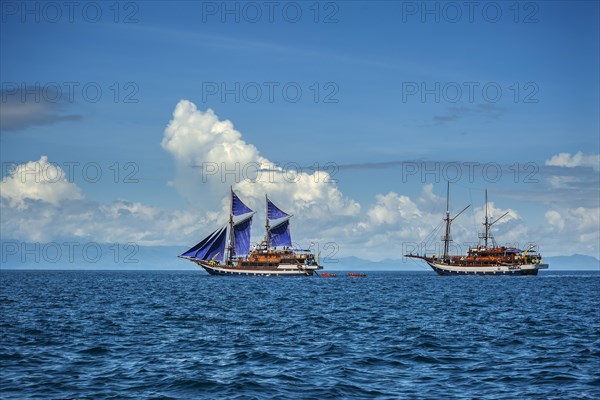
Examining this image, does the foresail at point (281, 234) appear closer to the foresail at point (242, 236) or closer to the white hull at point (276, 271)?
the foresail at point (242, 236)

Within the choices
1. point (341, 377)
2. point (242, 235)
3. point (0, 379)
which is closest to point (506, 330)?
point (341, 377)

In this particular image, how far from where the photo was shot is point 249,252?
195 m

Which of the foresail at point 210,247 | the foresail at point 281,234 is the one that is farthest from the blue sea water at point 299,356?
the foresail at point 281,234

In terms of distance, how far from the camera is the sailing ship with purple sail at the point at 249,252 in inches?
7431

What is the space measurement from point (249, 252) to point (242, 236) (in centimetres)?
533

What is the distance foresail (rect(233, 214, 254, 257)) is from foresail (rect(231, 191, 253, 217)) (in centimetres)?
250

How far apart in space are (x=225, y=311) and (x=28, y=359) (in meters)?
31.7

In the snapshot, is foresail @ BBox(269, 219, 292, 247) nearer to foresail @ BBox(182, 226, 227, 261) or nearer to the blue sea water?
foresail @ BBox(182, 226, 227, 261)

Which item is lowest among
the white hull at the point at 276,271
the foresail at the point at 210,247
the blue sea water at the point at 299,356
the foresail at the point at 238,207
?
the white hull at the point at 276,271

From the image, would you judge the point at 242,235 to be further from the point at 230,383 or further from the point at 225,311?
the point at 230,383

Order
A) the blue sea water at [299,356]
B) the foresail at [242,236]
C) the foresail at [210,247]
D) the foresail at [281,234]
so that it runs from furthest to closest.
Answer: the foresail at [281,234] → the foresail at [242,236] → the foresail at [210,247] → the blue sea water at [299,356]

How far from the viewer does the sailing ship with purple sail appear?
189 metres

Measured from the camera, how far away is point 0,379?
27.5 metres

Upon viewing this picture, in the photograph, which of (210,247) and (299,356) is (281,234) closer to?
(210,247)
